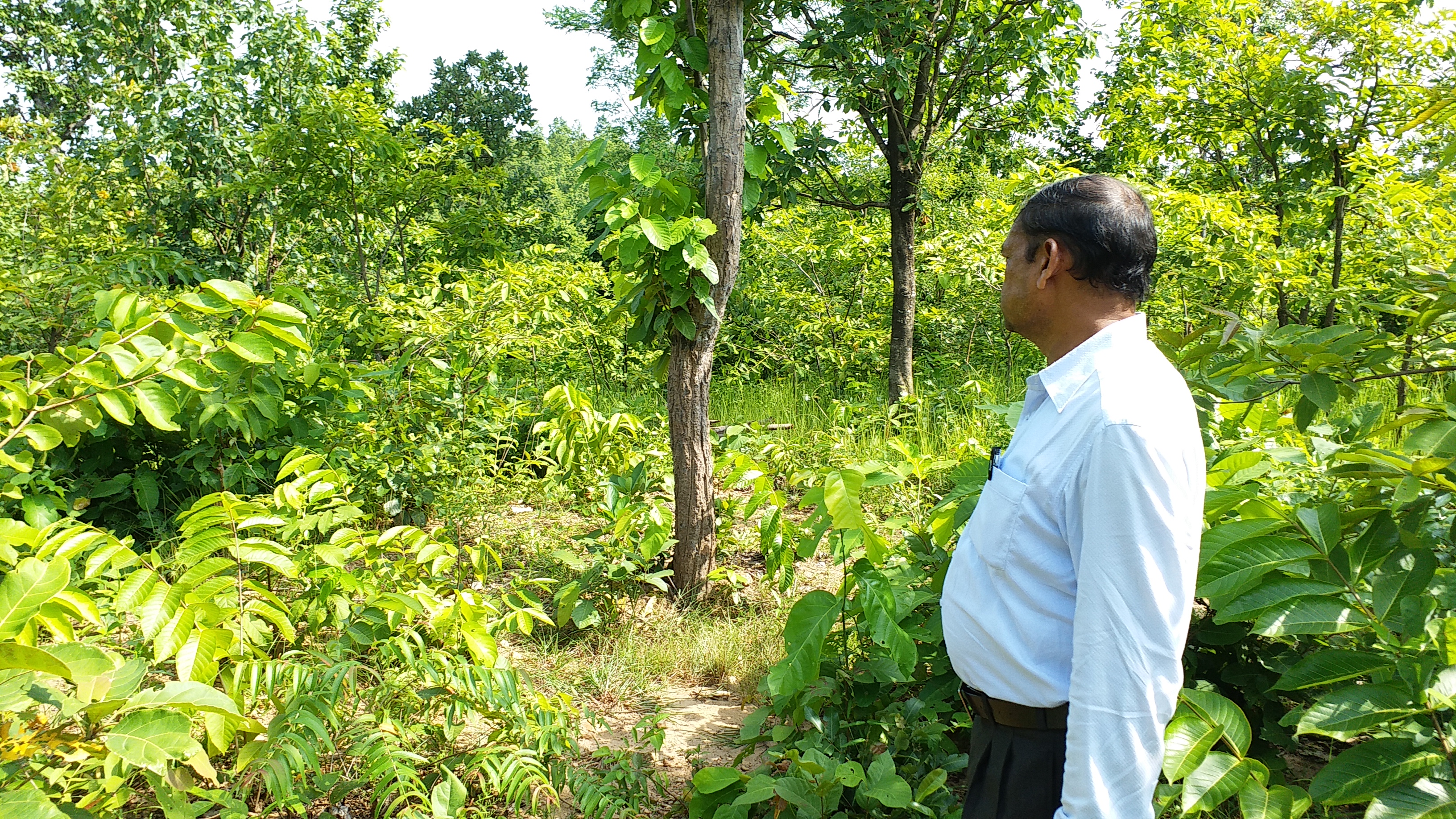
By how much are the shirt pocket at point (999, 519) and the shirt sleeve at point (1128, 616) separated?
16 cm

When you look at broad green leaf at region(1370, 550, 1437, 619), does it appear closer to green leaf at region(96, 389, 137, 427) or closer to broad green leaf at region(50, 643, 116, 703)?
broad green leaf at region(50, 643, 116, 703)

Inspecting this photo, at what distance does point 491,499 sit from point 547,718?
7.30 feet

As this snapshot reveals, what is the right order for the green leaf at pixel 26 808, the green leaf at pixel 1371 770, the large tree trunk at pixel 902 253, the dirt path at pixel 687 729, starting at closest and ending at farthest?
the green leaf at pixel 26 808, the green leaf at pixel 1371 770, the dirt path at pixel 687 729, the large tree trunk at pixel 902 253

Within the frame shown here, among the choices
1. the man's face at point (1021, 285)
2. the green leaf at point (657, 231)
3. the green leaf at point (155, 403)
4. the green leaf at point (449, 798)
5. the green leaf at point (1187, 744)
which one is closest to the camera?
the man's face at point (1021, 285)

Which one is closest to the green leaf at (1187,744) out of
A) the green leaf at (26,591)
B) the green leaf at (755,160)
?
the green leaf at (26,591)

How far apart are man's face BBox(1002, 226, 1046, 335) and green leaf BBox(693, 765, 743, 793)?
1.45m

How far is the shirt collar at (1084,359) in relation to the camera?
1.43 metres

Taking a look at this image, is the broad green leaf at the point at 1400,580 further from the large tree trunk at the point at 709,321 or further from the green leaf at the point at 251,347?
the green leaf at the point at 251,347

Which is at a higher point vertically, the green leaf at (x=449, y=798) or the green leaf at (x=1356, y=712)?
the green leaf at (x=1356, y=712)

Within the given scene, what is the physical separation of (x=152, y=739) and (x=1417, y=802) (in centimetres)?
241

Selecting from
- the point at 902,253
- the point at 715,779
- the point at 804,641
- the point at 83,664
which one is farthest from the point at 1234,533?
the point at 902,253

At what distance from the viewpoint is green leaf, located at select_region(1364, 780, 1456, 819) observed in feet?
5.20

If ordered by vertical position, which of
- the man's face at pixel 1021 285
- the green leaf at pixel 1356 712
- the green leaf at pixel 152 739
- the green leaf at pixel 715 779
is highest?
the man's face at pixel 1021 285

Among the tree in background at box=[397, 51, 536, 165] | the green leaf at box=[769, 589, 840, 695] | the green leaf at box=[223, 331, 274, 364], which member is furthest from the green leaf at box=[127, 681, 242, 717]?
the tree in background at box=[397, 51, 536, 165]
